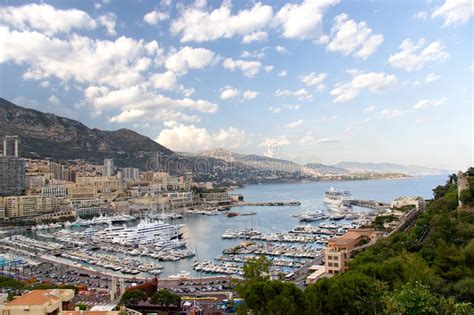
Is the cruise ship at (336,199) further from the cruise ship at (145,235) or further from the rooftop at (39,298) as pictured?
the rooftop at (39,298)

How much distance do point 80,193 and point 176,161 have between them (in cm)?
3799

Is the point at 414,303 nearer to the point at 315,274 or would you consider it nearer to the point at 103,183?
the point at 315,274

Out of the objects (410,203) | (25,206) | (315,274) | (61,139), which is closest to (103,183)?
(25,206)

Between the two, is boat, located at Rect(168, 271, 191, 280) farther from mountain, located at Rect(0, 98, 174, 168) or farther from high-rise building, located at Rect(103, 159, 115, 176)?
high-rise building, located at Rect(103, 159, 115, 176)

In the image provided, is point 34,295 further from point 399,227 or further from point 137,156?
point 137,156

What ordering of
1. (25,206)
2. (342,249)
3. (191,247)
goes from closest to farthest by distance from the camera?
(342,249)
(191,247)
(25,206)

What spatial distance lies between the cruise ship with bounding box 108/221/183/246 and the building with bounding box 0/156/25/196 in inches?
768

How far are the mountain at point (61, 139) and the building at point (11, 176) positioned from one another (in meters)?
14.9

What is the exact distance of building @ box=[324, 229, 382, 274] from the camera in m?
10.6

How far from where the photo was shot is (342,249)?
450 inches

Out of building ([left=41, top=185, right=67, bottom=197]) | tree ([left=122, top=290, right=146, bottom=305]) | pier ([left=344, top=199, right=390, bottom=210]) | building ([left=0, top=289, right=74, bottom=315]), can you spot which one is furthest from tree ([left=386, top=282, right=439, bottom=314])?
building ([left=41, top=185, right=67, bottom=197])

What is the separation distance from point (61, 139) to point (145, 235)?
45.9m

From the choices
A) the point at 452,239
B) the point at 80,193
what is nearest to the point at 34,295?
the point at 452,239

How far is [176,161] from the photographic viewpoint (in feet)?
247
